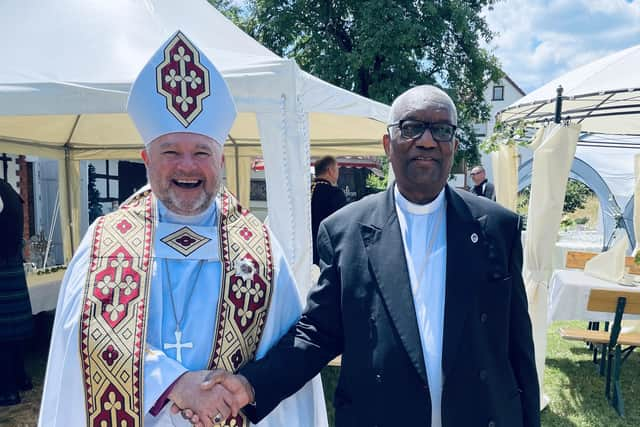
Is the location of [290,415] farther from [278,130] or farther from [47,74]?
[47,74]

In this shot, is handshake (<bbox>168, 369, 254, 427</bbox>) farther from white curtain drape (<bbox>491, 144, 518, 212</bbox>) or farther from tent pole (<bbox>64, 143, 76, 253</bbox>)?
tent pole (<bbox>64, 143, 76, 253</bbox>)

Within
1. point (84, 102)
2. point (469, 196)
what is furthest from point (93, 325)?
point (84, 102)

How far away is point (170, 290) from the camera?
169 cm

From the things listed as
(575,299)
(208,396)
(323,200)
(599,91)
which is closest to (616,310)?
(575,299)

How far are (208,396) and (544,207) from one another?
321 cm

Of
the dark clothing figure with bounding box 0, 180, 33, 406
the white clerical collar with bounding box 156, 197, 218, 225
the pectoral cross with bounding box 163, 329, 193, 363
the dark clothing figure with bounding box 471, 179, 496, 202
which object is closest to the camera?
the pectoral cross with bounding box 163, 329, 193, 363

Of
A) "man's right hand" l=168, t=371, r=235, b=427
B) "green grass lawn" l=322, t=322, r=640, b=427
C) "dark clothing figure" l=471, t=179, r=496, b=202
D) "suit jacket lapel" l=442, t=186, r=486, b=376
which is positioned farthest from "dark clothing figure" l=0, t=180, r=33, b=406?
"dark clothing figure" l=471, t=179, r=496, b=202

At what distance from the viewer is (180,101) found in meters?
1.75

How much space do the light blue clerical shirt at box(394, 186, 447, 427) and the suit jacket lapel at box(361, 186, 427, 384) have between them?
48 millimetres

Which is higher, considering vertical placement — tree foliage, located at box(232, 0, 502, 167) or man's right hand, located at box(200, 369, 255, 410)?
tree foliage, located at box(232, 0, 502, 167)

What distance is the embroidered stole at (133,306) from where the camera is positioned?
1604 millimetres

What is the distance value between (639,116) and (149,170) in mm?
8219

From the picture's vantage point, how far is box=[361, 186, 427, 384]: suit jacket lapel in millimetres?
1561

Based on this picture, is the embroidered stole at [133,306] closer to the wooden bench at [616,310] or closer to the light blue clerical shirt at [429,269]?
the light blue clerical shirt at [429,269]
